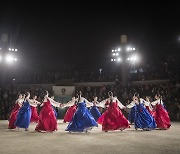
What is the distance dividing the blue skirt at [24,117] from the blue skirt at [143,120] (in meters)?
5.40

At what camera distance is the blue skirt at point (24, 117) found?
1398 cm

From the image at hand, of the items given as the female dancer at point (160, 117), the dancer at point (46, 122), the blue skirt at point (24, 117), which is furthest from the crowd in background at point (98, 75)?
the dancer at point (46, 122)

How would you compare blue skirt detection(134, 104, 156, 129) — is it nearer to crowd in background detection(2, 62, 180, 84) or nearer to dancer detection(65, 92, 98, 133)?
dancer detection(65, 92, 98, 133)

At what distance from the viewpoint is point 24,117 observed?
1415 centimetres

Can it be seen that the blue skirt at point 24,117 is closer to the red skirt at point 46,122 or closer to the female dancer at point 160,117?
the red skirt at point 46,122

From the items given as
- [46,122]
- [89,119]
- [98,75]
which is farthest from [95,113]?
[98,75]

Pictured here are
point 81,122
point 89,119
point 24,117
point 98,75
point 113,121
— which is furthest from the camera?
point 98,75

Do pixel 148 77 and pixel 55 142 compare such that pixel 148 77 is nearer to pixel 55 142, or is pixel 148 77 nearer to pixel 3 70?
pixel 3 70

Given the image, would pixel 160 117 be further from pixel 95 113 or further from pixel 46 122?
pixel 46 122

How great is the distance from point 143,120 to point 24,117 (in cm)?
595

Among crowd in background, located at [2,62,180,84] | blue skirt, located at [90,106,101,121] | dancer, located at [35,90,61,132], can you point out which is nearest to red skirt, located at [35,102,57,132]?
dancer, located at [35,90,61,132]

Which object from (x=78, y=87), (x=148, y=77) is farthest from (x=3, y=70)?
(x=148, y=77)

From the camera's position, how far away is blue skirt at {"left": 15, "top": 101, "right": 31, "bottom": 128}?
1398cm

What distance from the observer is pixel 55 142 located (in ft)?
31.0
